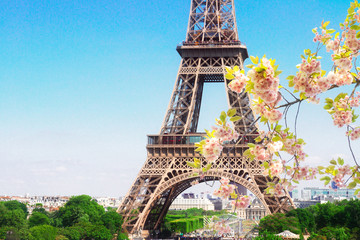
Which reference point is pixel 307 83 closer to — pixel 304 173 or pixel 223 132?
pixel 223 132

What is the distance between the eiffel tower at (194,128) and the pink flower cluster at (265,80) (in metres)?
37.1

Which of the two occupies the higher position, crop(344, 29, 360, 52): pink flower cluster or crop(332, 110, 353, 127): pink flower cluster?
crop(344, 29, 360, 52): pink flower cluster

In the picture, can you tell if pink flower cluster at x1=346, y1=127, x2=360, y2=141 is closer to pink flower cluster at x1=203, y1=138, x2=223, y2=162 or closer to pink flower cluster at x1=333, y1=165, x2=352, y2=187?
pink flower cluster at x1=333, y1=165, x2=352, y2=187

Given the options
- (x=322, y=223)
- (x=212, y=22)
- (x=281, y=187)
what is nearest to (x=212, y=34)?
(x=212, y=22)

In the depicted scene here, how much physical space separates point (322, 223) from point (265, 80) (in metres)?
64.5

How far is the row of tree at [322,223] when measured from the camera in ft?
153

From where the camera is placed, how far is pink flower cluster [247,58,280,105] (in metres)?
5.66

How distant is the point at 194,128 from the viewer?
171 ft

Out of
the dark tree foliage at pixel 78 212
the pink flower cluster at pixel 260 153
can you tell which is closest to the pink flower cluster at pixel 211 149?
the pink flower cluster at pixel 260 153

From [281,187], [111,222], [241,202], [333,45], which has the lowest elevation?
[241,202]

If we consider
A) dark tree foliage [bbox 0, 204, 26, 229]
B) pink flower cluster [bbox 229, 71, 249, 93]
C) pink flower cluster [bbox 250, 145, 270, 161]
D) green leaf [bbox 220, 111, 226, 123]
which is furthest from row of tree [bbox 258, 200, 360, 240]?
pink flower cluster [bbox 229, 71, 249, 93]

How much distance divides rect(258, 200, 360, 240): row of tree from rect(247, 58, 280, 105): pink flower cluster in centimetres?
3730

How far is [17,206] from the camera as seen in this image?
95312 millimetres

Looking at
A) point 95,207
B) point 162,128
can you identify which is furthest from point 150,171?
point 95,207
